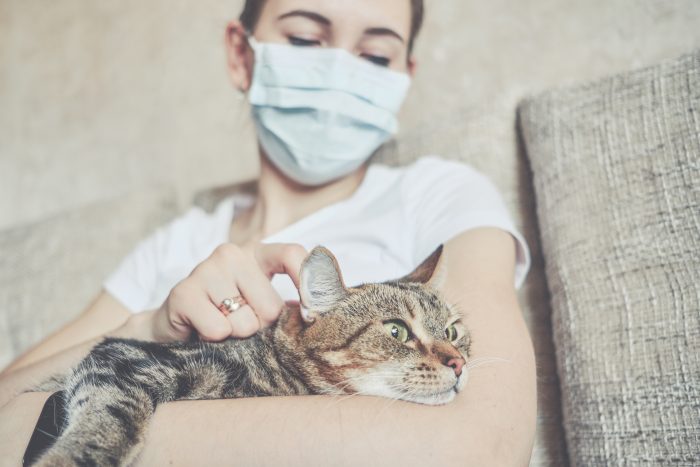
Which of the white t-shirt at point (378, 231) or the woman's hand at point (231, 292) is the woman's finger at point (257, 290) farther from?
the white t-shirt at point (378, 231)

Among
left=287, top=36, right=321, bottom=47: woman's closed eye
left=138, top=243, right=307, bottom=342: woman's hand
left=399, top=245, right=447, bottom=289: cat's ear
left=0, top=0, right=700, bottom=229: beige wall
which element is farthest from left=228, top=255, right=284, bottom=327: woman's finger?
left=0, top=0, right=700, bottom=229: beige wall

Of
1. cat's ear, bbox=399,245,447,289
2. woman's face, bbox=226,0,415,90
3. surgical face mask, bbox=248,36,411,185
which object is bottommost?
cat's ear, bbox=399,245,447,289

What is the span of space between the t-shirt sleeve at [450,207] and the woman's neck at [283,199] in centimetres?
19

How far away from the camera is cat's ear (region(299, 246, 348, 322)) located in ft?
2.56

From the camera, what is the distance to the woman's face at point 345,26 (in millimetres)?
1090

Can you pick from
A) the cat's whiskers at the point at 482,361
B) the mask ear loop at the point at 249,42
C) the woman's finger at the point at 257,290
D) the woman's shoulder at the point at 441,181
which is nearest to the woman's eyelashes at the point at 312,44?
the mask ear loop at the point at 249,42

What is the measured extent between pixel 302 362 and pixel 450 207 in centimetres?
47

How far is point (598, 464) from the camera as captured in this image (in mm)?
917

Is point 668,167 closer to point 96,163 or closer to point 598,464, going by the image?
point 598,464

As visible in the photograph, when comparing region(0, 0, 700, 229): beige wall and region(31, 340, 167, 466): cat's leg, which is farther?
region(0, 0, 700, 229): beige wall

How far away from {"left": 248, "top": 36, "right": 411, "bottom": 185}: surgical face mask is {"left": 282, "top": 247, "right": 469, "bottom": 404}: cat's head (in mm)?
414

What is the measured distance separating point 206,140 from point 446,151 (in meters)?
1.26

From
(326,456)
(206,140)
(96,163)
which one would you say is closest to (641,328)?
(326,456)

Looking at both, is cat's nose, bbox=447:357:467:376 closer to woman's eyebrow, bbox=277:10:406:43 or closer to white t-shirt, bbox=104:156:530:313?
white t-shirt, bbox=104:156:530:313
